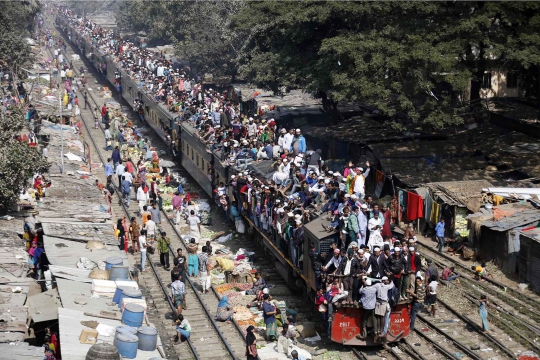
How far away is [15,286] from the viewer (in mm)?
17984

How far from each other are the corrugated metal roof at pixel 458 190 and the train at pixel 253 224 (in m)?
5.15

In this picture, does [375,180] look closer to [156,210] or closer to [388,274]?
[156,210]

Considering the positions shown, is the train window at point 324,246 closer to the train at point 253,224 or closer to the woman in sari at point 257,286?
the train at point 253,224

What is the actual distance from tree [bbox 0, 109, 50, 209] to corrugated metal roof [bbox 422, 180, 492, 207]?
11.9m

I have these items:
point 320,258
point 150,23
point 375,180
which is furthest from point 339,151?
point 150,23

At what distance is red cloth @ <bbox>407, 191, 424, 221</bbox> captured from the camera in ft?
84.1

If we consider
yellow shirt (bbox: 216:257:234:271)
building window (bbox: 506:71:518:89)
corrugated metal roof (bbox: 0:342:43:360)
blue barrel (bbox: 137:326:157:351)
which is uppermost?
building window (bbox: 506:71:518:89)

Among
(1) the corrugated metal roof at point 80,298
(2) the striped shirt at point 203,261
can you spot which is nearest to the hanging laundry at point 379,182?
(2) the striped shirt at point 203,261

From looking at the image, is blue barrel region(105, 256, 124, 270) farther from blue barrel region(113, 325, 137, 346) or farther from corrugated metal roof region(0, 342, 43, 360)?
corrugated metal roof region(0, 342, 43, 360)

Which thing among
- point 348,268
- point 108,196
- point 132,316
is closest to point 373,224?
point 348,268

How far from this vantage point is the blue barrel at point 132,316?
15867 mm

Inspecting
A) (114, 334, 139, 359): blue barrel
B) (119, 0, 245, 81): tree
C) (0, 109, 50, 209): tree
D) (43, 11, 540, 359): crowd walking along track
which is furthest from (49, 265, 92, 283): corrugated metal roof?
(119, 0, 245, 81): tree

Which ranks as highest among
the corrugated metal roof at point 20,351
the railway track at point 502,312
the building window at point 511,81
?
the building window at point 511,81

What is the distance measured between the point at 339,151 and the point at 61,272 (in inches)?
690
